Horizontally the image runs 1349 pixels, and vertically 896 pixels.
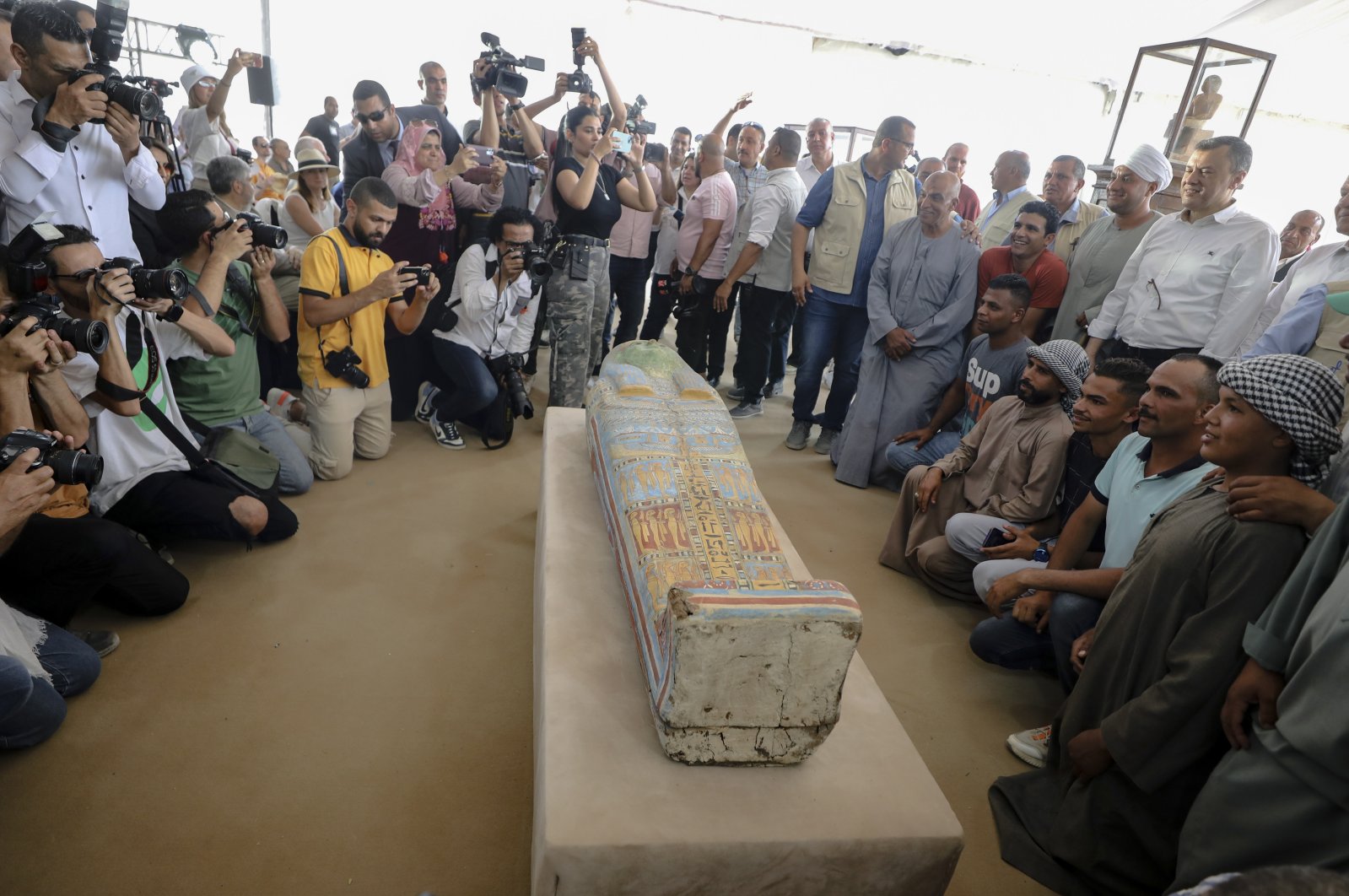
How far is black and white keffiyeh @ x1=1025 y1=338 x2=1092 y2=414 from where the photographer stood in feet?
10.5

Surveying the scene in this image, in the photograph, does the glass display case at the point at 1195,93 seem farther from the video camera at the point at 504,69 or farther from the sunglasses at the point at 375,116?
the sunglasses at the point at 375,116

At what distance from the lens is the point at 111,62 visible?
122 inches

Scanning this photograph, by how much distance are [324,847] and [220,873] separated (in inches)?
9.2

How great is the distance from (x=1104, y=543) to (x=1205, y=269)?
1.75m

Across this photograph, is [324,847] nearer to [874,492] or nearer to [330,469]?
[330,469]

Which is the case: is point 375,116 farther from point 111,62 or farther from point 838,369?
point 838,369

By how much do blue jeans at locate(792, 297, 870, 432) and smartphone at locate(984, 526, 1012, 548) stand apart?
6.45ft

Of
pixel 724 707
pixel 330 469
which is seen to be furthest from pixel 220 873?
pixel 330 469

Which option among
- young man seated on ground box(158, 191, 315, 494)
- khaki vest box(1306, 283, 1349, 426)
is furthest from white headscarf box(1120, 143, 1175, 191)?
young man seated on ground box(158, 191, 315, 494)

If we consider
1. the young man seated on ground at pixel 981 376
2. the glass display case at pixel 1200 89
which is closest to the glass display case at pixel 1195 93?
the glass display case at pixel 1200 89

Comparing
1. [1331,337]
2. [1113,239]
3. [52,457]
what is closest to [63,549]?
[52,457]

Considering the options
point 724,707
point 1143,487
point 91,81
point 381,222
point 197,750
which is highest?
point 91,81

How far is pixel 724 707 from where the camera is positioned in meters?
1.76

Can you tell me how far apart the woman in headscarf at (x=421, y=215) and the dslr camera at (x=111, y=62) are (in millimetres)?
1587
